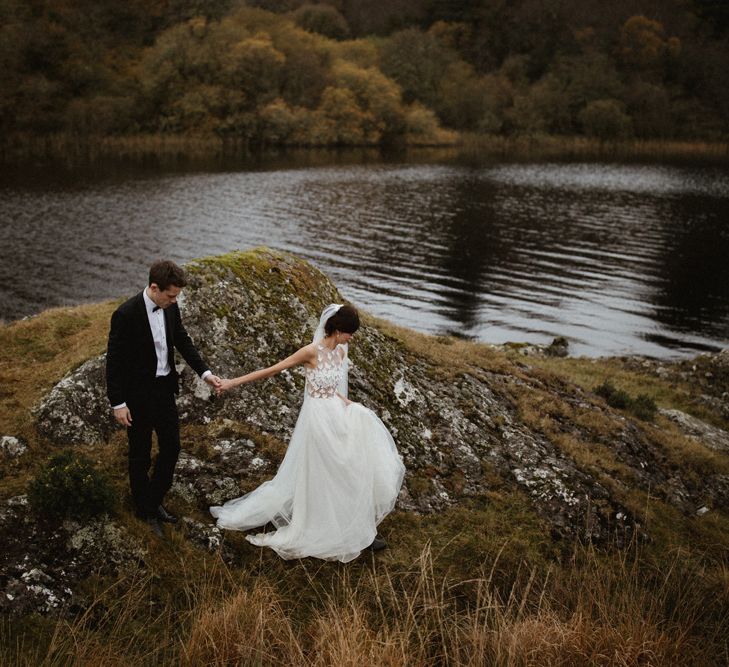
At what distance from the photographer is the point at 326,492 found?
694 centimetres

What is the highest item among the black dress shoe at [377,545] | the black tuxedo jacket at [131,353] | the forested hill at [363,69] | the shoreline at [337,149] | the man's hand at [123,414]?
the forested hill at [363,69]

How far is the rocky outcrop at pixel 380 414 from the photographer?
8.10 meters

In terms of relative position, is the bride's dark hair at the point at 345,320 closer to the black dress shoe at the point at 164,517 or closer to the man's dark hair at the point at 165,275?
the man's dark hair at the point at 165,275

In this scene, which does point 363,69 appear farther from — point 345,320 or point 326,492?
point 326,492

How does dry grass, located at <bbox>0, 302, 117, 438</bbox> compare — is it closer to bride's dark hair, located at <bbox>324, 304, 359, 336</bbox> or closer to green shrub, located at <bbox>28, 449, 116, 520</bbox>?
green shrub, located at <bbox>28, 449, 116, 520</bbox>

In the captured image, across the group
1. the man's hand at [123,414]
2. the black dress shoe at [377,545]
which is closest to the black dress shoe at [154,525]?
the man's hand at [123,414]

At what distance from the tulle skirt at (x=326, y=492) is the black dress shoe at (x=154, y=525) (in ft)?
2.22

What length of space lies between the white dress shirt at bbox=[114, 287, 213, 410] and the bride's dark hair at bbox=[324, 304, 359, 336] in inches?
71.4

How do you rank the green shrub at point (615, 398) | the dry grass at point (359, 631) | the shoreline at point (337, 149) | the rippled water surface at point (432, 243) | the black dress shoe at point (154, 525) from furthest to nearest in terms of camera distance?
1. the shoreline at point (337, 149)
2. the rippled water surface at point (432, 243)
3. the green shrub at point (615, 398)
4. the black dress shoe at point (154, 525)
5. the dry grass at point (359, 631)

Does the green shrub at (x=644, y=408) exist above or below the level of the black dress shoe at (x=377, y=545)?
below

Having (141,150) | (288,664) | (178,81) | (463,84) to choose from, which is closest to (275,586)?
(288,664)

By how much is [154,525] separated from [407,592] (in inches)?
114

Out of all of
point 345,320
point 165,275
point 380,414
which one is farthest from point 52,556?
point 380,414

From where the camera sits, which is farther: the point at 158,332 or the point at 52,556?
the point at 158,332
